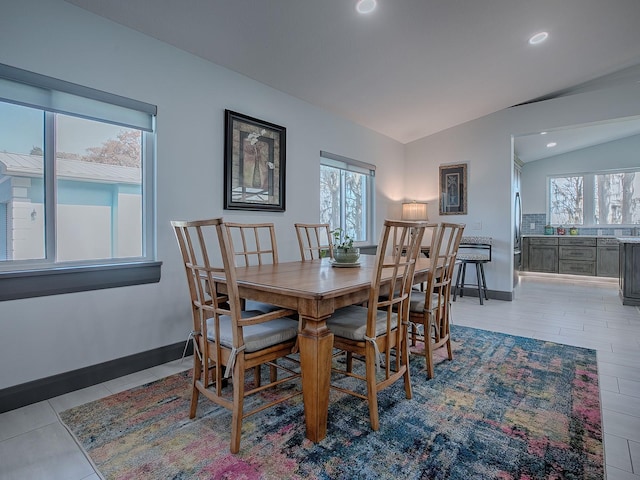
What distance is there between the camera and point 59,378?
7.05 ft

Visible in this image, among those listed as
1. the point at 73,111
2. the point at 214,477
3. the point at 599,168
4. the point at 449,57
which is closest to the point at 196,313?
the point at 214,477

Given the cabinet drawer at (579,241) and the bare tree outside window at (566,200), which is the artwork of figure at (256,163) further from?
the bare tree outside window at (566,200)

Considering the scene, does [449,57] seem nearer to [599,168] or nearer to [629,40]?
[629,40]

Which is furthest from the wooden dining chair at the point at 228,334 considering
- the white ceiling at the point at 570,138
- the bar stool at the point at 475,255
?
the white ceiling at the point at 570,138

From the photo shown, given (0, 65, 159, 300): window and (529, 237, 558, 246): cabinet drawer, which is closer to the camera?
(0, 65, 159, 300): window

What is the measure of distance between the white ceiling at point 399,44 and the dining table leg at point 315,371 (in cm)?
216

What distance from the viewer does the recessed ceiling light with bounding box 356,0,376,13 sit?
8.06 ft

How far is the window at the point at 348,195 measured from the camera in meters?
4.43

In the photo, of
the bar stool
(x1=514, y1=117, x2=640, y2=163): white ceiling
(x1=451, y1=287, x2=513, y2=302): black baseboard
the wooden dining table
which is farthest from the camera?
(x1=514, y1=117, x2=640, y2=163): white ceiling

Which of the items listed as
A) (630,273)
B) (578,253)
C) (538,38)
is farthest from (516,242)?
(538,38)

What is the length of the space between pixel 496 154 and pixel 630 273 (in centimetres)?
232

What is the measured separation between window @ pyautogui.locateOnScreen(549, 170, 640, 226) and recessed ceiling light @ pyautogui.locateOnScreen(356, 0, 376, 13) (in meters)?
6.95

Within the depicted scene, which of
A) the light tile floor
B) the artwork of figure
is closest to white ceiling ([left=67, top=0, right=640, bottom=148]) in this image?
the artwork of figure

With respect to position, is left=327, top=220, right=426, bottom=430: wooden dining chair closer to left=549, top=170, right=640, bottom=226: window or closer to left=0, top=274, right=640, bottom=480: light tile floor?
left=0, top=274, right=640, bottom=480: light tile floor
